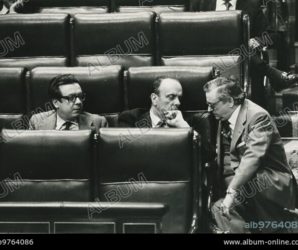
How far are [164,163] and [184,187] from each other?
6 centimetres

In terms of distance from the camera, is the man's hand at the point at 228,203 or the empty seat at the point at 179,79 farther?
the empty seat at the point at 179,79

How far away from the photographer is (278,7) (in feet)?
6.18

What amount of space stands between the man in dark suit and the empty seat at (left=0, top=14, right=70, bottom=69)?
1.69ft

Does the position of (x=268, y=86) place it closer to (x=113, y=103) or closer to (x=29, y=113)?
(x=113, y=103)

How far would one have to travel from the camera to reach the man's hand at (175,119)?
1367mm

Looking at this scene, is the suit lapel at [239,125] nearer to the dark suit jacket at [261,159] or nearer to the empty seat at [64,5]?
the dark suit jacket at [261,159]

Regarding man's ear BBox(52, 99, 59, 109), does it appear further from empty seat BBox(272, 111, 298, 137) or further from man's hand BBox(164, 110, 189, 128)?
empty seat BBox(272, 111, 298, 137)

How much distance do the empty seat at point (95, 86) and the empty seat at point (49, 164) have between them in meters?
0.28

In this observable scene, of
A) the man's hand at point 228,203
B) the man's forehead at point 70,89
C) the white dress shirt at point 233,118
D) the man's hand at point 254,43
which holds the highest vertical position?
the man's hand at point 254,43

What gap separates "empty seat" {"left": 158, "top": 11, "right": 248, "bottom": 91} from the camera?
1.63m

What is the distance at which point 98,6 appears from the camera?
2.08 meters

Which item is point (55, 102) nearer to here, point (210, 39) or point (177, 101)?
point (177, 101)

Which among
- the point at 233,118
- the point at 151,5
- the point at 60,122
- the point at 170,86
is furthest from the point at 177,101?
the point at 151,5

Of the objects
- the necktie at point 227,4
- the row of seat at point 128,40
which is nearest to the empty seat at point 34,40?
the row of seat at point 128,40
